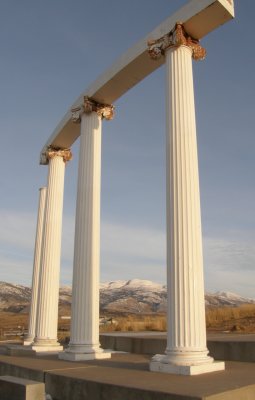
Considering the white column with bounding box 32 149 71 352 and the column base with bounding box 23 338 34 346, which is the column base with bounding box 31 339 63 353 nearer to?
the white column with bounding box 32 149 71 352

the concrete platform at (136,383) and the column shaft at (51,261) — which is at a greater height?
the column shaft at (51,261)

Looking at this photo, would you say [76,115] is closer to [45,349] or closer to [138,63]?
[138,63]

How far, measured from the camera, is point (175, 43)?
19.8 metres

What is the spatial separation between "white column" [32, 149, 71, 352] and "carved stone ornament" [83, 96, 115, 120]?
21.9 ft

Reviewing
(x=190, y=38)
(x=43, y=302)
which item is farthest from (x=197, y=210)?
(x=43, y=302)

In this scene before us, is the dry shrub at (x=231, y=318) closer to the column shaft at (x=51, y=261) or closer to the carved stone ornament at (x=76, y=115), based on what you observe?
the column shaft at (x=51, y=261)

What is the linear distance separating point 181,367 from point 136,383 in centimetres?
283

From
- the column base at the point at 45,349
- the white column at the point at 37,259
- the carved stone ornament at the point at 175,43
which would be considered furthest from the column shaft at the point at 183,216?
the white column at the point at 37,259

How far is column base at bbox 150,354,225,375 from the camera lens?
1520cm

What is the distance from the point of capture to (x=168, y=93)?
64.1ft

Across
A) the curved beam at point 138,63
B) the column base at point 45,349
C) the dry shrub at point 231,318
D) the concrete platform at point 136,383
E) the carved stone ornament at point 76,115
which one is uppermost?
the curved beam at point 138,63

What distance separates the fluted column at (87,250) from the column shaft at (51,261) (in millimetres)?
6083

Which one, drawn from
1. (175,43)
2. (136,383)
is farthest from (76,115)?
(136,383)

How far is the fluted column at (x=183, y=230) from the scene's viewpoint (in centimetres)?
1606
